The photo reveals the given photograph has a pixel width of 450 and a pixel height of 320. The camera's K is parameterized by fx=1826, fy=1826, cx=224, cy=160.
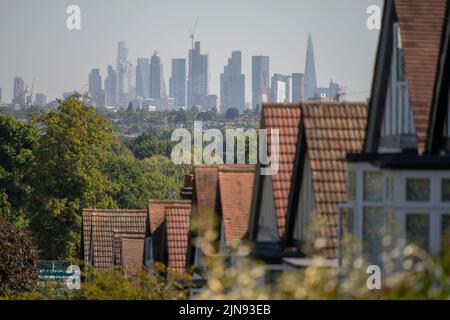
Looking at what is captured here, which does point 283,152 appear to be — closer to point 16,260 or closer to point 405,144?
point 405,144

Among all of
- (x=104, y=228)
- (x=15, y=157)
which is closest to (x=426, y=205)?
(x=104, y=228)

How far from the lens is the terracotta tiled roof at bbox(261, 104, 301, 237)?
2528cm

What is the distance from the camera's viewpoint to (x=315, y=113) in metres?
24.0

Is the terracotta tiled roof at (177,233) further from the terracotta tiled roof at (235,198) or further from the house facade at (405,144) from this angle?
the house facade at (405,144)

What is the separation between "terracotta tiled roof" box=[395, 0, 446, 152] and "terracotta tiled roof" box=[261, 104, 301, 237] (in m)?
4.13

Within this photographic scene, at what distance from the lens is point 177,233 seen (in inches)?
1602

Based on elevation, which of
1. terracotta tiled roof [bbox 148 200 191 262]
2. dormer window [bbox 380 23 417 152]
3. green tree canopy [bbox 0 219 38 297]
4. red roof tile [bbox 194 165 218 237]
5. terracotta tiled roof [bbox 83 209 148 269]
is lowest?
green tree canopy [bbox 0 219 38 297]

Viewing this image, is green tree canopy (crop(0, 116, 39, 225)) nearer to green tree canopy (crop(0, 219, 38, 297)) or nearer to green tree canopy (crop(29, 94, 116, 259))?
green tree canopy (crop(29, 94, 116, 259))

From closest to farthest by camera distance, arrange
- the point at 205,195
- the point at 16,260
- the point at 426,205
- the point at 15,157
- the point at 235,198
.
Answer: the point at 426,205
the point at 235,198
the point at 205,195
the point at 16,260
the point at 15,157

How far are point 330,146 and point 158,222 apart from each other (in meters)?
22.6

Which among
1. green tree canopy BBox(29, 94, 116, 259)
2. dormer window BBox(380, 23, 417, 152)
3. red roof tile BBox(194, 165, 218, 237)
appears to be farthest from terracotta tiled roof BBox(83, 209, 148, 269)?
green tree canopy BBox(29, 94, 116, 259)
